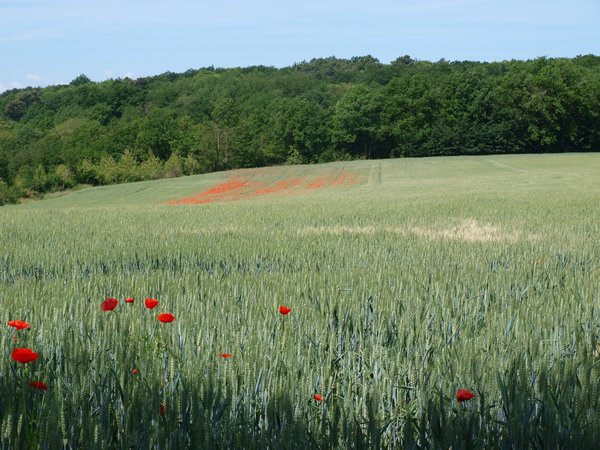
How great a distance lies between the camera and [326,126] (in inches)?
3423

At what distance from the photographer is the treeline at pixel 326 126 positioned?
70.1m

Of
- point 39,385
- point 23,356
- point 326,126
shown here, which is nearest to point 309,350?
point 39,385

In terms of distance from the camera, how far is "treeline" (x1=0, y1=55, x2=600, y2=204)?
230 feet

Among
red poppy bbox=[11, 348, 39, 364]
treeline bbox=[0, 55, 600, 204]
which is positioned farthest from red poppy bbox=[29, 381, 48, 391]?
treeline bbox=[0, 55, 600, 204]

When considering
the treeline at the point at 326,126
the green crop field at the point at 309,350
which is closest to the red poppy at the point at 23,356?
the green crop field at the point at 309,350

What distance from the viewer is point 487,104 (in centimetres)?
7394

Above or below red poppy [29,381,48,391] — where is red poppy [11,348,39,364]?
above

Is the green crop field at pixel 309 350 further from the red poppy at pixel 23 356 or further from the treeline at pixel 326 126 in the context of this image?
the treeline at pixel 326 126

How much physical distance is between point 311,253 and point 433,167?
42164 mm

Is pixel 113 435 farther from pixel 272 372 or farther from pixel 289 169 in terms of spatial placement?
pixel 289 169

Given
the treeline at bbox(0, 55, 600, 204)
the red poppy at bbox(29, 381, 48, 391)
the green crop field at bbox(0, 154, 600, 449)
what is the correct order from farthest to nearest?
1. the treeline at bbox(0, 55, 600, 204)
2. the red poppy at bbox(29, 381, 48, 391)
3. the green crop field at bbox(0, 154, 600, 449)

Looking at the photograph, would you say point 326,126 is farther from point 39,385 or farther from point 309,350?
point 39,385

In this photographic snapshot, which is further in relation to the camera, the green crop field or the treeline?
the treeline

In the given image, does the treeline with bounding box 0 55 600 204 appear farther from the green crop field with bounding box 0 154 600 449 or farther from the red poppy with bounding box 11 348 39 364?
the red poppy with bounding box 11 348 39 364
